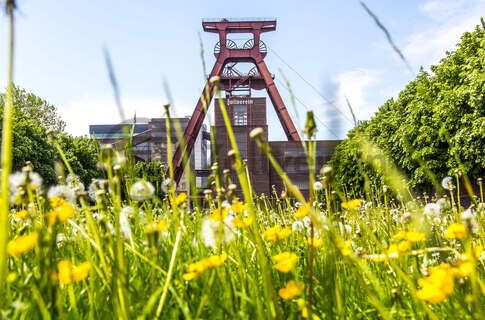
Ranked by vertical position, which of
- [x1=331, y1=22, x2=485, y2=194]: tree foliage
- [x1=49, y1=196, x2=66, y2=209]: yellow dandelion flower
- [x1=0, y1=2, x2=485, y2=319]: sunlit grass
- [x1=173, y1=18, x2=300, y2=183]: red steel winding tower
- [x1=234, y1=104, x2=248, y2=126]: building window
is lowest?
[x1=0, y1=2, x2=485, y2=319]: sunlit grass

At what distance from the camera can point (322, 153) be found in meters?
31.3

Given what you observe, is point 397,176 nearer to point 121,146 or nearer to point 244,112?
point 121,146

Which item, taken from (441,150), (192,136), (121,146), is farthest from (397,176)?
(192,136)

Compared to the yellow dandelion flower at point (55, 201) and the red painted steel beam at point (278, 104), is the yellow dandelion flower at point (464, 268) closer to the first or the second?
the yellow dandelion flower at point (55, 201)

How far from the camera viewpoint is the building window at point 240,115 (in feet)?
106

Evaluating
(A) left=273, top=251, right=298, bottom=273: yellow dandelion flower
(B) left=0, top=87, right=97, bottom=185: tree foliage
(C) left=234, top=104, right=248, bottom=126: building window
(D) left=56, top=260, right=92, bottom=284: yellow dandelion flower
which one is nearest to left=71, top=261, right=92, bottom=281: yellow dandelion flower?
(D) left=56, top=260, right=92, bottom=284: yellow dandelion flower

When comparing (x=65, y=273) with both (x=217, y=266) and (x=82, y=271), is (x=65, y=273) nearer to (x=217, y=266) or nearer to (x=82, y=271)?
(x=82, y=271)

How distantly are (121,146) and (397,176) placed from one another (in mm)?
712

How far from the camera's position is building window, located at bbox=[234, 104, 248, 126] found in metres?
32.2

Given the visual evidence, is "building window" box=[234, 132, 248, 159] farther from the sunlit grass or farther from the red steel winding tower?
the sunlit grass

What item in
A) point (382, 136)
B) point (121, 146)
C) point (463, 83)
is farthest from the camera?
point (382, 136)

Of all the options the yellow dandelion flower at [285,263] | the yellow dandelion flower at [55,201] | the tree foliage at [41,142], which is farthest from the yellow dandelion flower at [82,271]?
the tree foliage at [41,142]

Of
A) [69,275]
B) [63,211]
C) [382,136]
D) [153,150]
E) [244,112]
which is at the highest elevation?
[244,112]

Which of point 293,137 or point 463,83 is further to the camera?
point 293,137
